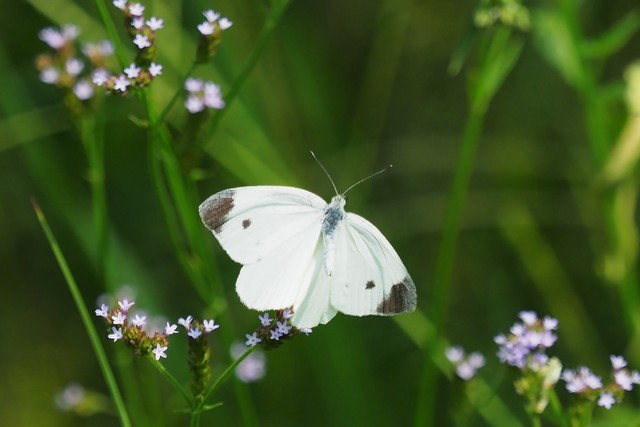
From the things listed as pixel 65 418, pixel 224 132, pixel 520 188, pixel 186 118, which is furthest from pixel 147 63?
pixel 520 188

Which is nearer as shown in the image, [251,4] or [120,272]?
[120,272]

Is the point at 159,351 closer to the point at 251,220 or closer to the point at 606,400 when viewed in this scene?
the point at 251,220

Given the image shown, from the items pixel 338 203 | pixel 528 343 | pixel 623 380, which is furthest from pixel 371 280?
pixel 623 380

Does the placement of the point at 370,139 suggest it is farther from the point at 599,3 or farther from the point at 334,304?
the point at 334,304

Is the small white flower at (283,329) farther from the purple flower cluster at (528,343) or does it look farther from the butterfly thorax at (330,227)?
the purple flower cluster at (528,343)

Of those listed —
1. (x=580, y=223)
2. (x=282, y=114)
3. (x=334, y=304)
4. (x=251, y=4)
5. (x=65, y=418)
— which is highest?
(x=251, y=4)

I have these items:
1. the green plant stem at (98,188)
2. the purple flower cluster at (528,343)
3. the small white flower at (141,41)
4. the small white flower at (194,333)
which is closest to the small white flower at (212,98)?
the small white flower at (141,41)

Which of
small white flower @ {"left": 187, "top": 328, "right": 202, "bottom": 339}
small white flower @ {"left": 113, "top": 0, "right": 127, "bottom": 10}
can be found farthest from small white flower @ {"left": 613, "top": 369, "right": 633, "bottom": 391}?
small white flower @ {"left": 113, "top": 0, "right": 127, "bottom": 10}
